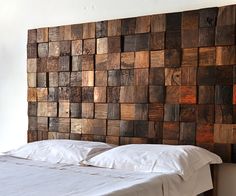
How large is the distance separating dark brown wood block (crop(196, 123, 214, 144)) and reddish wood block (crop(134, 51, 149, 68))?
618 millimetres

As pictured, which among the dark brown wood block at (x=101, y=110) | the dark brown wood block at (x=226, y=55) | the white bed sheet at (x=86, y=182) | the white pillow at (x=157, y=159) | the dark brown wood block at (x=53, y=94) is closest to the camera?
the white bed sheet at (x=86, y=182)

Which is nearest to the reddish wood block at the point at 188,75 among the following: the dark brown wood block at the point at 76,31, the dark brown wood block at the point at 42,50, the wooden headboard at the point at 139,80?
the wooden headboard at the point at 139,80

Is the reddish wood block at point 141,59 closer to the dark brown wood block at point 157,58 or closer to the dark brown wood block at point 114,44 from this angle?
the dark brown wood block at point 157,58

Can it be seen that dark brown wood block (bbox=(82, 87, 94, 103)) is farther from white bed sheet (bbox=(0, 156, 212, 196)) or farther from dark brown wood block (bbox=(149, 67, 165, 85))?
white bed sheet (bbox=(0, 156, 212, 196))

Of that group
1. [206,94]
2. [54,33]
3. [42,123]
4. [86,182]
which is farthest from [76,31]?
[86,182]

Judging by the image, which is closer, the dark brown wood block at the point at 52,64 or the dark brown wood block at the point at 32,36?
the dark brown wood block at the point at 52,64

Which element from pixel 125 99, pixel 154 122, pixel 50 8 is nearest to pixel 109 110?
pixel 125 99

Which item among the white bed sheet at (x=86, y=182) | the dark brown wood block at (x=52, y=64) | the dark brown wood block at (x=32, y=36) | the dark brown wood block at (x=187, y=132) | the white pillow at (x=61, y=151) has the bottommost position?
the white bed sheet at (x=86, y=182)

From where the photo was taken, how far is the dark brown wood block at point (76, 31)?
11.0 ft

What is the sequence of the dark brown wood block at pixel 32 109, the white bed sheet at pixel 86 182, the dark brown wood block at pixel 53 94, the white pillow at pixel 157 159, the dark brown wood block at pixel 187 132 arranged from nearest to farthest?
the white bed sheet at pixel 86 182
the white pillow at pixel 157 159
the dark brown wood block at pixel 187 132
the dark brown wood block at pixel 53 94
the dark brown wood block at pixel 32 109

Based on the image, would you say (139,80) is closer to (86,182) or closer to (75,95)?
(75,95)

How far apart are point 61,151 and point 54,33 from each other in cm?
113

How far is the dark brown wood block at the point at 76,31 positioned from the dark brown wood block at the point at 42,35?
0.28 m

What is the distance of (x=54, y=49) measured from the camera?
3.48 metres
